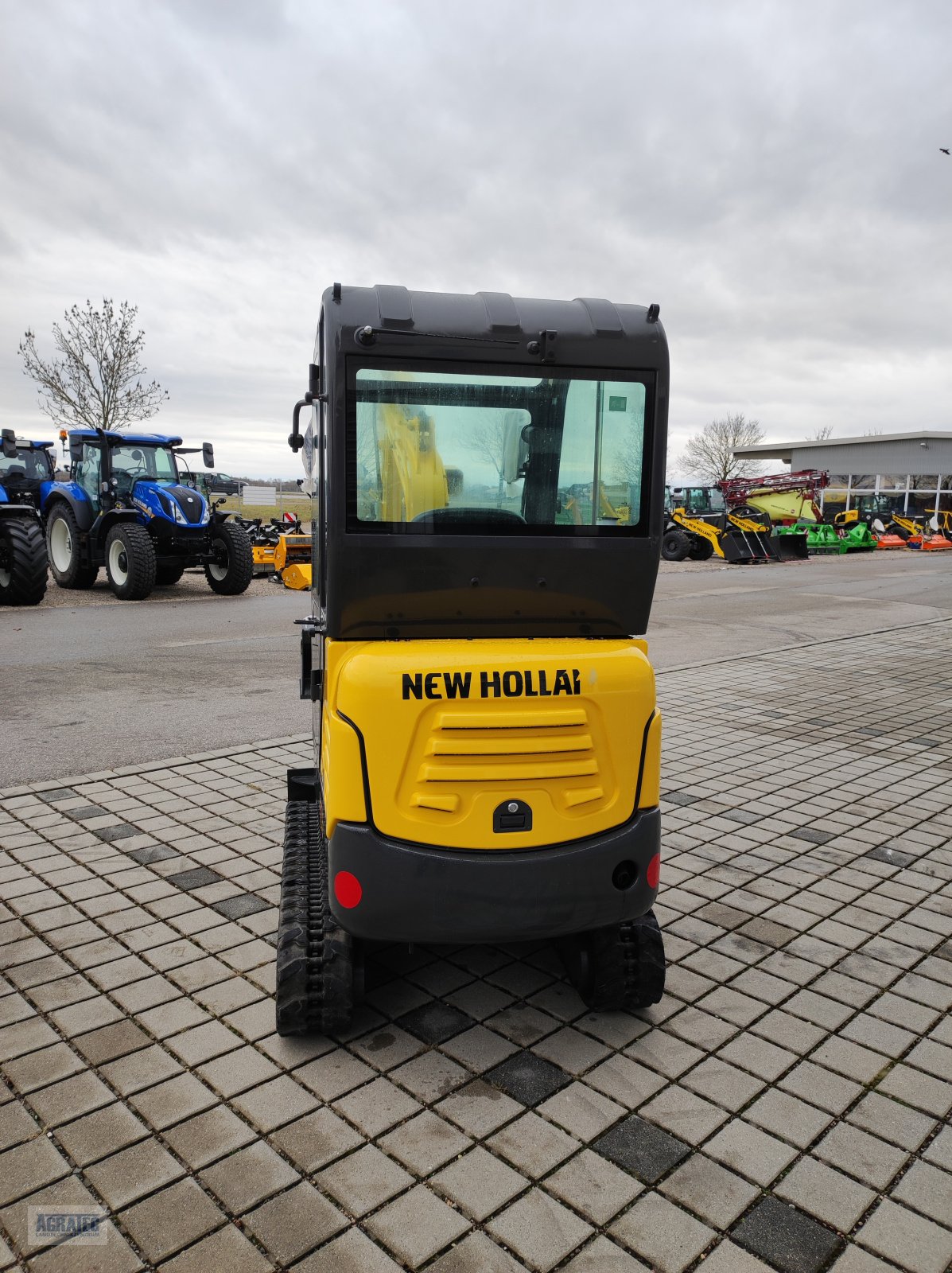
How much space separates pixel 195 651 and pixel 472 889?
7.92 m

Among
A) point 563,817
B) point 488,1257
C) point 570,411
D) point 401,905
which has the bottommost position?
point 488,1257

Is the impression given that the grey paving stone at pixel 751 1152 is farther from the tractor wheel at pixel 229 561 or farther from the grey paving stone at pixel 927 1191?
the tractor wheel at pixel 229 561

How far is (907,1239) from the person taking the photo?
7.53 feet

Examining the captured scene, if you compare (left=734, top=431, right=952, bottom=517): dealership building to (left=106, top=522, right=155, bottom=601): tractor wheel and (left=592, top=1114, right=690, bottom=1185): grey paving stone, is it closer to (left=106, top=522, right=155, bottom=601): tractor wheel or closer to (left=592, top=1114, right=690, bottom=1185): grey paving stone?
(left=106, top=522, right=155, bottom=601): tractor wheel

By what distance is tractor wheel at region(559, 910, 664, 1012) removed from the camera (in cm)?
315

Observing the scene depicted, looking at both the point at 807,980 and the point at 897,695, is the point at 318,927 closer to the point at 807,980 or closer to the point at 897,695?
the point at 807,980

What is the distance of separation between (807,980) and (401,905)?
1.69 m

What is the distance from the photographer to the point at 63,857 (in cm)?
438

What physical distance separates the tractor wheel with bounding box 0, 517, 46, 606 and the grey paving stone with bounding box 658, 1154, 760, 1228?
12734 mm

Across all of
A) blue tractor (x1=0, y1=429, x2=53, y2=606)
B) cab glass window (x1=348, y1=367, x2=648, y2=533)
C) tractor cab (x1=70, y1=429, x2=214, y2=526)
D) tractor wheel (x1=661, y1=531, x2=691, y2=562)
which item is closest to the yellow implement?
tractor cab (x1=70, y1=429, x2=214, y2=526)

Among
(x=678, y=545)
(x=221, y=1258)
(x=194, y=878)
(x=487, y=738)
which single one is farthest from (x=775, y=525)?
(x=221, y=1258)

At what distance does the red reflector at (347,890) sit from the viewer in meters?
→ 2.86

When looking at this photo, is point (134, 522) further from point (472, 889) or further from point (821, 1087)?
point (821, 1087)

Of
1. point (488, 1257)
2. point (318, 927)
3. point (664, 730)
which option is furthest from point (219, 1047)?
point (664, 730)
